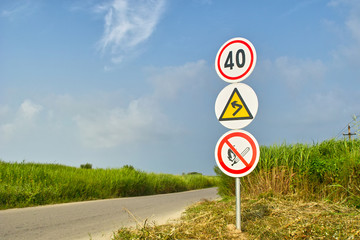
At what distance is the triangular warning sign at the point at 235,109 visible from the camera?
479 cm

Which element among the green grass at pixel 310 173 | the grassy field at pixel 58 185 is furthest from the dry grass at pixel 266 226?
the grassy field at pixel 58 185

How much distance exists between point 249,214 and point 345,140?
5288mm

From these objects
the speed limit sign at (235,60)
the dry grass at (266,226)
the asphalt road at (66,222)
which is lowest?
the asphalt road at (66,222)

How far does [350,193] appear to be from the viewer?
23.7 feet

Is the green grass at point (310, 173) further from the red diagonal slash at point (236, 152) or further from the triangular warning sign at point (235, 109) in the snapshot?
the triangular warning sign at point (235, 109)

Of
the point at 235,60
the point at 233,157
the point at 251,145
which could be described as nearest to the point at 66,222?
the point at 233,157

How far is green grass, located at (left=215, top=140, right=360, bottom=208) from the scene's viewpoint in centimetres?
745

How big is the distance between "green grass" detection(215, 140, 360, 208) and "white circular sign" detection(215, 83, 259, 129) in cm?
368

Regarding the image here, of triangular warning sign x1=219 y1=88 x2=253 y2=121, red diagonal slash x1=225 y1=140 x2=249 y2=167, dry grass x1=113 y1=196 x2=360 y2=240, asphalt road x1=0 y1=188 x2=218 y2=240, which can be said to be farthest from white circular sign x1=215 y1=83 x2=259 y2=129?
asphalt road x1=0 y1=188 x2=218 y2=240

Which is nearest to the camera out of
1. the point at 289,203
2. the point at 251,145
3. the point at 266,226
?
the point at 251,145

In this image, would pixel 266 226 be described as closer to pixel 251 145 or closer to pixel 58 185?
pixel 251 145

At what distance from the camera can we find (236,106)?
191 inches

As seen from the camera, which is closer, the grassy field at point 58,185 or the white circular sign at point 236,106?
the white circular sign at point 236,106

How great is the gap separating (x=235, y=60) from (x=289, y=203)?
3.85 m
